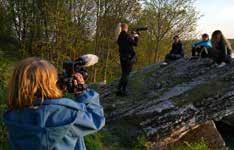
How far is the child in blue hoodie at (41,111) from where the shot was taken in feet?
9.32

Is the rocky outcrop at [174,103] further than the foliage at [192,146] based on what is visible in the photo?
Yes

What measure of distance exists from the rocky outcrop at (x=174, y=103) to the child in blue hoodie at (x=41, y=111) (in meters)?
7.05

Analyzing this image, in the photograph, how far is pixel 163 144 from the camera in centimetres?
995

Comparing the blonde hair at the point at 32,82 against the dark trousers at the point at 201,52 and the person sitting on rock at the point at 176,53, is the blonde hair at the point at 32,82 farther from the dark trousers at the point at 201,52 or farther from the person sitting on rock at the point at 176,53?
the person sitting on rock at the point at 176,53

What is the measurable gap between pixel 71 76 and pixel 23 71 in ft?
1.61

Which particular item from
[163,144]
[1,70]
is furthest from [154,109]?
[1,70]

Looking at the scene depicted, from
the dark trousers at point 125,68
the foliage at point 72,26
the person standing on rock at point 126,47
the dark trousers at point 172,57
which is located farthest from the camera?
the foliage at point 72,26

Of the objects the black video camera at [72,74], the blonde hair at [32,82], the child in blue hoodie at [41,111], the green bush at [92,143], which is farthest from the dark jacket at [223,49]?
the blonde hair at [32,82]

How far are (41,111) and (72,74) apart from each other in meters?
0.49

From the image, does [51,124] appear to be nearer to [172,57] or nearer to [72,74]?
[72,74]

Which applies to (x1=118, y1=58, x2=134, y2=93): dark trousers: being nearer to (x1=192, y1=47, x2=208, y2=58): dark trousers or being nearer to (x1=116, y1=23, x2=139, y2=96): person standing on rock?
(x1=116, y1=23, x2=139, y2=96): person standing on rock

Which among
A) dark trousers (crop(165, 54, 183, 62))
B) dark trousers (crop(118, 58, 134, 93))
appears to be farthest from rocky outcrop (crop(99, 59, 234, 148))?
dark trousers (crop(165, 54, 183, 62))

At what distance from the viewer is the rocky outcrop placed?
10188 mm

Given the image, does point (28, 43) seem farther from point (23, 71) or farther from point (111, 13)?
point (23, 71)
